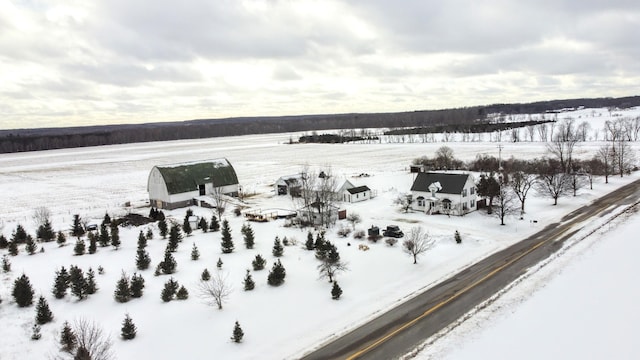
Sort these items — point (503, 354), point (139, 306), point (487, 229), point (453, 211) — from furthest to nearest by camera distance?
point (453, 211) → point (487, 229) → point (139, 306) → point (503, 354)

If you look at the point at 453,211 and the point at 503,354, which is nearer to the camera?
the point at 503,354

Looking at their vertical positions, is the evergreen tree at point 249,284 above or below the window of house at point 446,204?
below

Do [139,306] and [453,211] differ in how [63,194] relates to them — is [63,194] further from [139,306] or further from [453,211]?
[453,211]

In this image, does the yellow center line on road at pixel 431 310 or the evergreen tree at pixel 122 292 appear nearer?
the yellow center line on road at pixel 431 310

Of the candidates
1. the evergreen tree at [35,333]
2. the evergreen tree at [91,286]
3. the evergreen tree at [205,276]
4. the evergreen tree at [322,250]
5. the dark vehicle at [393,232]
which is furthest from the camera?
the dark vehicle at [393,232]

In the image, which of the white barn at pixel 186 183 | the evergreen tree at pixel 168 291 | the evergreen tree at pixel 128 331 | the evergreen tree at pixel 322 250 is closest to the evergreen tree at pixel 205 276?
the evergreen tree at pixel 168 291

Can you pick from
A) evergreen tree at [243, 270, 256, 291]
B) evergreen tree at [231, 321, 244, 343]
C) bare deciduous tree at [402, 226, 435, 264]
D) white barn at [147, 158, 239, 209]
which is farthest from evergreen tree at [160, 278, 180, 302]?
white barn at [147, 158, 239, 209]

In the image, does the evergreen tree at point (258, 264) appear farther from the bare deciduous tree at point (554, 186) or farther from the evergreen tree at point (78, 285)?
the bare deciduous tree at point (554, 186)

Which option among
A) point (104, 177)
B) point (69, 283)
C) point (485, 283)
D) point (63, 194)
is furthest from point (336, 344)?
point (104, 177)
